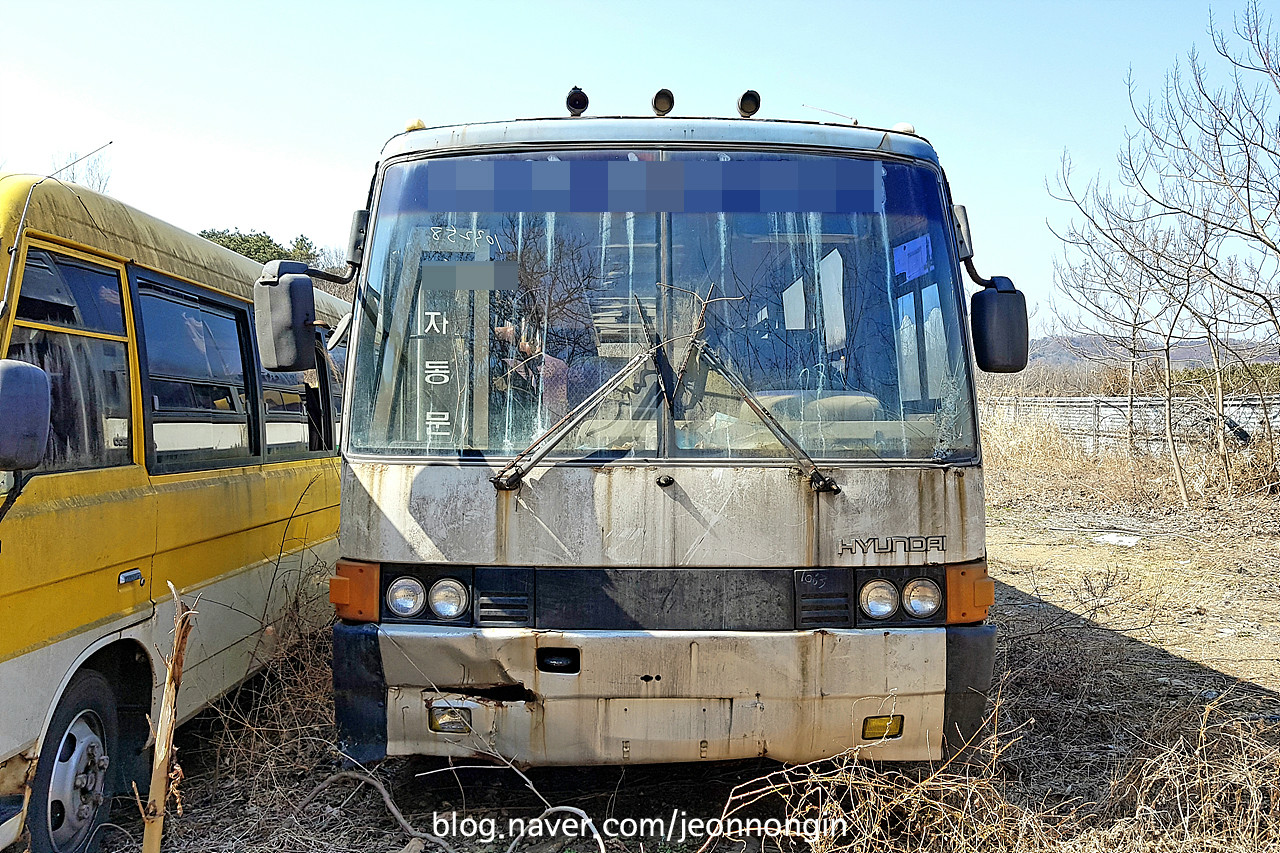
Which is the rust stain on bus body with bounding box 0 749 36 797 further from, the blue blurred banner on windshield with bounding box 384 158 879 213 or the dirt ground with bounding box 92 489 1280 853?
the blue blurred banner on windshield with bounding box 384 158 879 213

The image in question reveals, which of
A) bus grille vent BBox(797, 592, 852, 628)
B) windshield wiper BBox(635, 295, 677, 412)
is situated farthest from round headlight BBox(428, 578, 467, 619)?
bus grille vent BBox(797, 592, 852, 628)

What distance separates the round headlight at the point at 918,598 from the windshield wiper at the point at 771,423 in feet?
1.58

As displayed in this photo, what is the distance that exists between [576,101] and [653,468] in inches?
71.9

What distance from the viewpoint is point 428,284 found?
3.78m

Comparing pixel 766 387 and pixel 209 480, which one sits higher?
pixel 766 387

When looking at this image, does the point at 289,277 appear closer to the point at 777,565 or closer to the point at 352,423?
the point at 352,423

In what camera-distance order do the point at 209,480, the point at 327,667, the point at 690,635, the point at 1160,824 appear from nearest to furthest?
the point at 690,635
the point at 1160,824
the point at 209,480
the point at 327,667

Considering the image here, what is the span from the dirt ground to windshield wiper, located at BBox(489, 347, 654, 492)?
142 cm

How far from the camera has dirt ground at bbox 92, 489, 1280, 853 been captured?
155 inches

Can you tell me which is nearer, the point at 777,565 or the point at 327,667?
the point at 777,565

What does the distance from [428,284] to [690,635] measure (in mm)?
1752

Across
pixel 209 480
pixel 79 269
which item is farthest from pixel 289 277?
pixel 209 480

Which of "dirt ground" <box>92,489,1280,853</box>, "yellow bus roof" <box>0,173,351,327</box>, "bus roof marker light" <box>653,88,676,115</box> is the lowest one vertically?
"dirt ground" <box>92,489,1280,853</box>

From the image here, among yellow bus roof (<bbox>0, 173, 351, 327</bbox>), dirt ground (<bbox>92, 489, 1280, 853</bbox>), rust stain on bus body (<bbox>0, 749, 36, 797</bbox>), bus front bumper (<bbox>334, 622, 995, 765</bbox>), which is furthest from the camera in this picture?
dirt ground (<bbox>92, 489, 1280, 853</bbox>)
